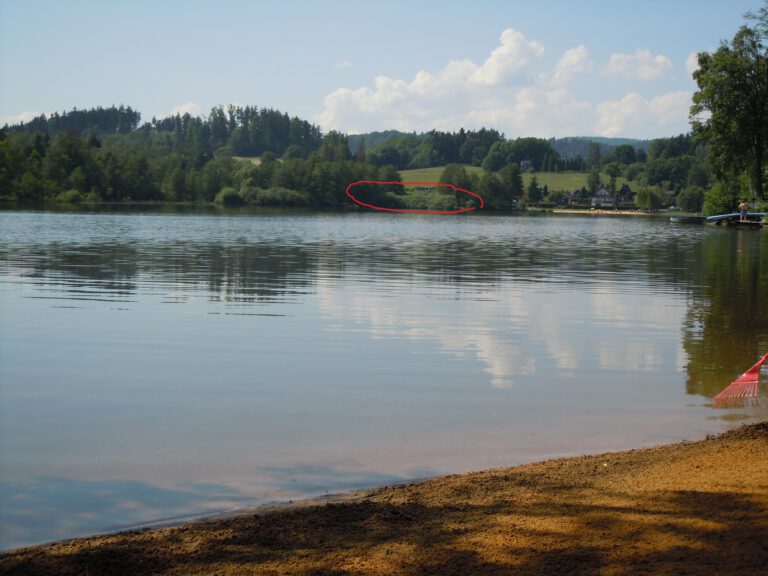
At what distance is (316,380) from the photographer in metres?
12.8

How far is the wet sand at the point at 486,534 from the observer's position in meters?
5.69

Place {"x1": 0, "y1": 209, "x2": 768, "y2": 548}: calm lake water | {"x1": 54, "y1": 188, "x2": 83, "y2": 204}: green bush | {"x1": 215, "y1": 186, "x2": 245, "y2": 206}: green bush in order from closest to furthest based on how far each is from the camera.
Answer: {"x1": 0, "y1": 209, "x2": 768, "y2": 548}: calm lake water < {"x1": 54, "y1": 188, "x2": 83, "y2": 204}: green bush < {"x1": 215, "y1": 186, "x2": 245, "y2": 206}: green bush

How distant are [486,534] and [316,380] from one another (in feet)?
22.4

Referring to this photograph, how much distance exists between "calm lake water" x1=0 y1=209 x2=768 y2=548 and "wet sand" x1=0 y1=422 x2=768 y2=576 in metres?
0.88

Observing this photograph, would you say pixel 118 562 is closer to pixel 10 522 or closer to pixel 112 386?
pixel 10 522

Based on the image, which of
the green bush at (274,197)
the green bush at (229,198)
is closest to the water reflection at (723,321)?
the green bush at (274,197)

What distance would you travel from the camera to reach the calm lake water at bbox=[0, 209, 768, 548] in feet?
27.3

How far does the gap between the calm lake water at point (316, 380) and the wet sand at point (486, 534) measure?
0.88 meters

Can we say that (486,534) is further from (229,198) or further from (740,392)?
(229,198)

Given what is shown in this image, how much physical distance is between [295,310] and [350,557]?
1497 centimetres

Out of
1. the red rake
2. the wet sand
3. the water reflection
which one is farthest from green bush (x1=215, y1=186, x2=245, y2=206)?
the wet sand

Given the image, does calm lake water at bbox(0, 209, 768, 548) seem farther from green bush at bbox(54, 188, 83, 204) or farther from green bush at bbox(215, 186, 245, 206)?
green bush at bbox(215, 186, 245, 206)

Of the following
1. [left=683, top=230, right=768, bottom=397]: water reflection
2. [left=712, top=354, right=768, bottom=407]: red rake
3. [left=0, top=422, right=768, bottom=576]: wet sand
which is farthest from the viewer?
[left=683, top=230, right=768, bottom=397]: water reflection

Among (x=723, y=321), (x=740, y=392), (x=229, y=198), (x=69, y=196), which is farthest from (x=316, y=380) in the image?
(x=229, y=198)
